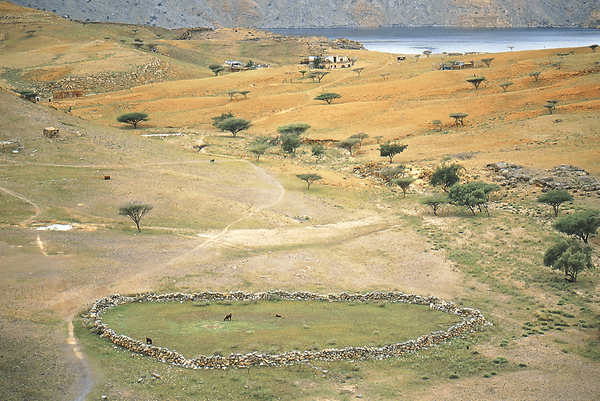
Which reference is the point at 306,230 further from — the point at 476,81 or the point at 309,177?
the point at 476,81

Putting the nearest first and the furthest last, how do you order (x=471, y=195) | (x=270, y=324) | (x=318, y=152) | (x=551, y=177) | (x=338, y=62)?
(x=270, y=324), (x=471, y=195), (x=551, y=177), (x=318, y=152), (x=338, y=62)

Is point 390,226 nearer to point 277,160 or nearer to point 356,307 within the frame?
point 356,307

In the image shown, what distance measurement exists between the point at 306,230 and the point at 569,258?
A: 16.9 meters

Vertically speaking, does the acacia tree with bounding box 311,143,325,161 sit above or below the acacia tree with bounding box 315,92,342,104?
below

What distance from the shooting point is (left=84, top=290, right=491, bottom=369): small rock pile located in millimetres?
20094

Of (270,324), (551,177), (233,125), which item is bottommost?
(270,324)

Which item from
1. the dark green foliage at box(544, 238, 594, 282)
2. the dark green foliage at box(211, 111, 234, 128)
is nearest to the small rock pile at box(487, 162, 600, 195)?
the dark green foliage at box(544, 238, 594, 282)

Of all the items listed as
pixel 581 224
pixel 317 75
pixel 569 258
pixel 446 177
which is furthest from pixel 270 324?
pixel 317 75

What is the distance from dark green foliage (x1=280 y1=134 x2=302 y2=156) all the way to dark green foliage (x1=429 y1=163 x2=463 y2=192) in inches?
756

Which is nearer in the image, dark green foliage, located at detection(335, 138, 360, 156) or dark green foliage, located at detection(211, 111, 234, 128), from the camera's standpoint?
dark green foliage, located at detection(335, 138, 360, 156)

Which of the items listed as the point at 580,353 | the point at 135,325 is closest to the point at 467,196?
the point at 580,353

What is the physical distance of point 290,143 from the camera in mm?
62875

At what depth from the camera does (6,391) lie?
1752 cm

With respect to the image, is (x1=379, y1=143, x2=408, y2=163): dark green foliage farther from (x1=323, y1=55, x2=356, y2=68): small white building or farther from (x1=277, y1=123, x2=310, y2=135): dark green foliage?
(x1=323, y1=55, x2=356, y2=68): small white building
